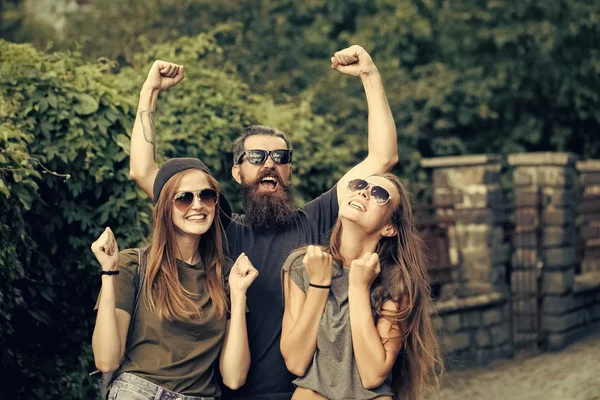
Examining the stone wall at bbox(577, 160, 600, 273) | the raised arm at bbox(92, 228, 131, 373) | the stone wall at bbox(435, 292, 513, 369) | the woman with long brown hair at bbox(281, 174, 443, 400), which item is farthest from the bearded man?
the stone wall at bbox(577, 160, 600, 273)

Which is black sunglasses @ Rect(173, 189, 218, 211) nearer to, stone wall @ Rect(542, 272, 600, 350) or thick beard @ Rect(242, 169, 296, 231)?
thick beard @ Rect(242, 169, 296, 231)

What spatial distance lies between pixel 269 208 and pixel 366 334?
30.9 inches

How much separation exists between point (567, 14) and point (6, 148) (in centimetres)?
1004

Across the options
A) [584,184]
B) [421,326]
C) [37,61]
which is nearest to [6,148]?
[37,61]

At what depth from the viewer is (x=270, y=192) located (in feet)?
14.7

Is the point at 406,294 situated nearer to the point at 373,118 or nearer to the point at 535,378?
the point at 373,118

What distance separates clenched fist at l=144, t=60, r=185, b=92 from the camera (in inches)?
177

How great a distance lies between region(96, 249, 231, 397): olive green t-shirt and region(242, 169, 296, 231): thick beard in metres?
0.55

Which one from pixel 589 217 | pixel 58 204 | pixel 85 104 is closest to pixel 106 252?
pixel 58 204

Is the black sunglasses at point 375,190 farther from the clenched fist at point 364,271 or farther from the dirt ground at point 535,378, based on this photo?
the dirt ground at point 535,378

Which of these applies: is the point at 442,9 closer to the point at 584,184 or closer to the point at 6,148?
the point at 584,184

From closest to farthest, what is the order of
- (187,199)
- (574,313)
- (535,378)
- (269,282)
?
(187,199) < (269,282) < (535,378) < (574,313)

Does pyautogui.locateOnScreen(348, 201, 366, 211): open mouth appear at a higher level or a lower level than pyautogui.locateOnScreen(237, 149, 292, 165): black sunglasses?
lower

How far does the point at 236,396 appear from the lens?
4.18 meters
